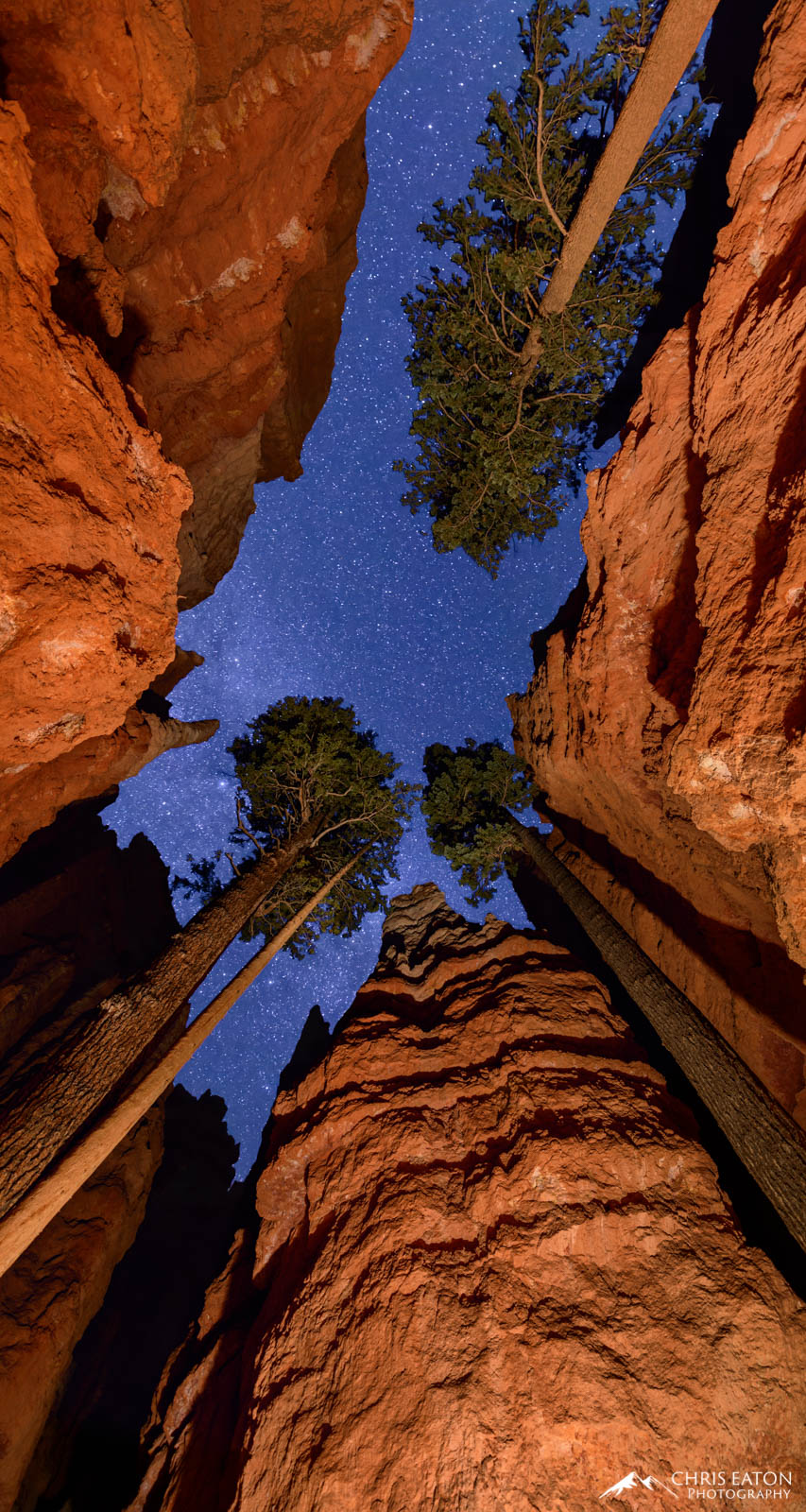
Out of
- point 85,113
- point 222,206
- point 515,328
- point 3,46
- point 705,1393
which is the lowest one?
point 705,1393

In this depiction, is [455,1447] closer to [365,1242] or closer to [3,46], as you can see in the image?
[365,1242]

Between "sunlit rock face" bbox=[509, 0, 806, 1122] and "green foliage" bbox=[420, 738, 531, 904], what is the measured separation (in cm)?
276

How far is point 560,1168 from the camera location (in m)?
4.51

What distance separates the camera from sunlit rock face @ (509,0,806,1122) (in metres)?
3.51

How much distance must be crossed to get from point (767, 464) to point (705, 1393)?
6.87 m

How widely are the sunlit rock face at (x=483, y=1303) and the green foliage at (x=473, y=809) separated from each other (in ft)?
23.5

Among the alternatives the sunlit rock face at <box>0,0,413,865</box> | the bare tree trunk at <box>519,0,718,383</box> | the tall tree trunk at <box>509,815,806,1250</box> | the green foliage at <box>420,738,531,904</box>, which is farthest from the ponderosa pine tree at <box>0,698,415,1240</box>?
the bare tree trunk at <box>519,0,718,383</box>

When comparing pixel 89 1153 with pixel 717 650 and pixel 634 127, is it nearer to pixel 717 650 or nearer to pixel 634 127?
pixel 717 650

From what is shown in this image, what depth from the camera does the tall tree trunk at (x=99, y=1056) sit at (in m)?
4.91

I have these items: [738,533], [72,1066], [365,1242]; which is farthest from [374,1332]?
[738,533]

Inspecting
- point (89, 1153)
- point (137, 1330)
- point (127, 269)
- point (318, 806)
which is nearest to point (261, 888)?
point (318, 806)

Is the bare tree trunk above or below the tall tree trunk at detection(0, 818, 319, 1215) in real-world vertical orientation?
above

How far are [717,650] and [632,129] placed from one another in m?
8.27
